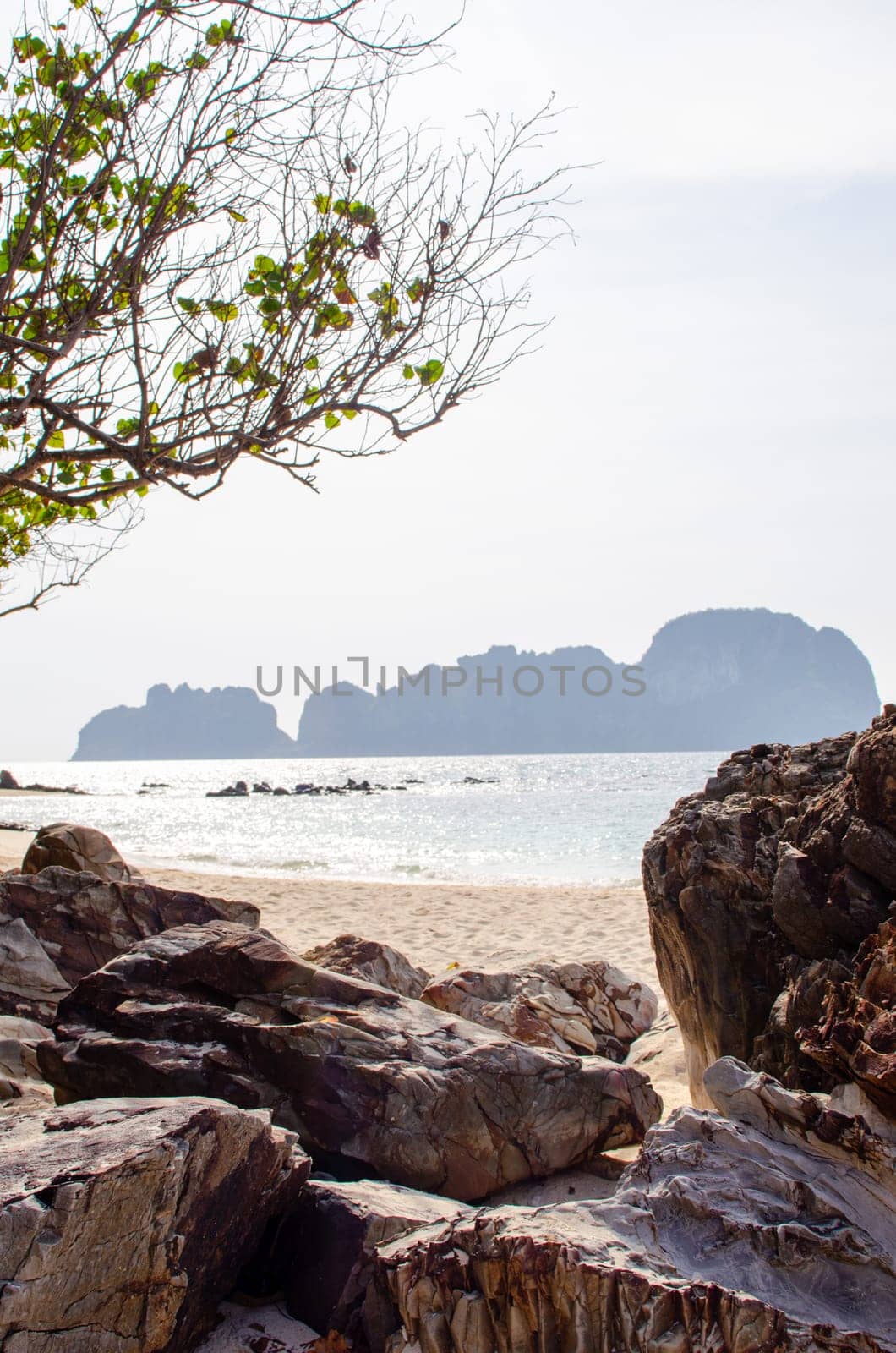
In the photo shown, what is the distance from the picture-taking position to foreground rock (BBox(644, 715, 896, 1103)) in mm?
3000

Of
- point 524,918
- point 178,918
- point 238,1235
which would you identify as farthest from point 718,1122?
point 524,918

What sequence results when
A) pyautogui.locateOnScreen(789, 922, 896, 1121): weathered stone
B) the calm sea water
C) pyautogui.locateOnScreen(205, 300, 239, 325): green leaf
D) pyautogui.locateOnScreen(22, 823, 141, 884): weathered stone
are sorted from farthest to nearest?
the calm sea water → pyautogui.locateOnScreen(22, 823, 141, 884): weathered stone → pyautogui.locateOnScreen(205, 300, 239, 325): green leaf → pyautogui.locateOnScreen(789, 922, 896, 1121): weathered stone

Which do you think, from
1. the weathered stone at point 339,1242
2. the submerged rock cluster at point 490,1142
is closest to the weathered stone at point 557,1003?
the submerged rock cluster at point 490,1142

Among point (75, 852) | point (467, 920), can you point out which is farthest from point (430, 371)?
point (467, 920)

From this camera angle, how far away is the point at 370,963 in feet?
18.9

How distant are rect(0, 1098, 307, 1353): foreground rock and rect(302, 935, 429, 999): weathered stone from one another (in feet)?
9.79

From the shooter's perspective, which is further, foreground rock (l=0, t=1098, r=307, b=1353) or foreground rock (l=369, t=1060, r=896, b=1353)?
foreground rock (l=0, t=1098, r=307, b=1353)

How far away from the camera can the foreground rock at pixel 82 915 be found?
5582 mm

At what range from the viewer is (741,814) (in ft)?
14.0

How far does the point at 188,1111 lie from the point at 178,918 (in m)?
3.40

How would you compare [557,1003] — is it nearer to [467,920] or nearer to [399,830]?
[467,920]

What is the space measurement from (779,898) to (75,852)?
6.06 meters

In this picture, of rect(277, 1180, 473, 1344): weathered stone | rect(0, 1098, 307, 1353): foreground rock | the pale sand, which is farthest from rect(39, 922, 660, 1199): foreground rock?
the pale sand

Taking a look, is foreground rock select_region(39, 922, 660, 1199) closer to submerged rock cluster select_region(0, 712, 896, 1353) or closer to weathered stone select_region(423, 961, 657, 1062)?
submerged rock cluster select_region(0, 712, 896, 1353)
